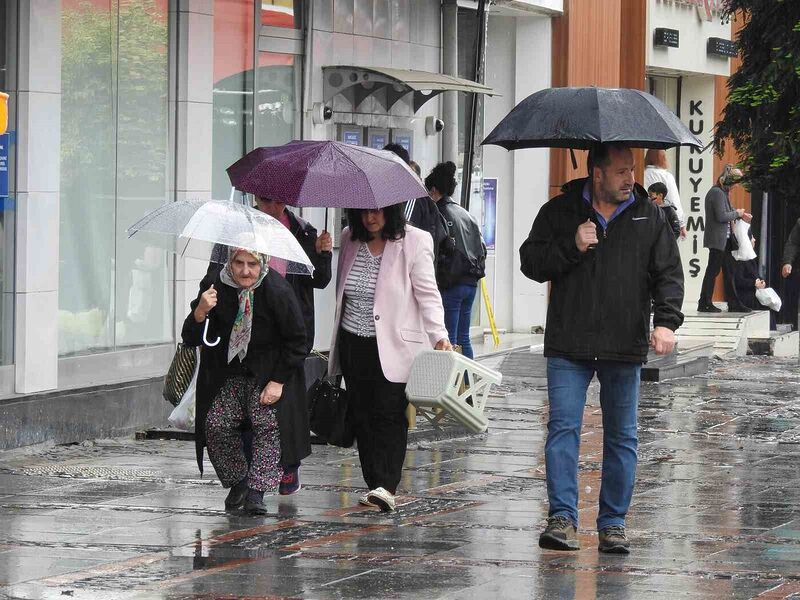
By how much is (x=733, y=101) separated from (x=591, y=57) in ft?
28.0

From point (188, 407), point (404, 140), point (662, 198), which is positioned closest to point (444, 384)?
point (188, 407)

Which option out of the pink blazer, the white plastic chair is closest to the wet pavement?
the white plastic chair

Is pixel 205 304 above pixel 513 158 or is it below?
below

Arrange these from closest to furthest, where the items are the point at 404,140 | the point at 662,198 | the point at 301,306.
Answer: the point at 301,306 < the point at 404,140 < the point at 662,198

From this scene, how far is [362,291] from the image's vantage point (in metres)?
9.53

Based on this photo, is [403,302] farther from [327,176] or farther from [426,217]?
[426,217]

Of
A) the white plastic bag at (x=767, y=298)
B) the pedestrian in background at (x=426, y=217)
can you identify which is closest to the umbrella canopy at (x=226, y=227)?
the pedestrian in background at (x=426, y=217)

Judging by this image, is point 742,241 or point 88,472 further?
point 742,241

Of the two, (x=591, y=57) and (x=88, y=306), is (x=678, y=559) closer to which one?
(x=88, y=306)

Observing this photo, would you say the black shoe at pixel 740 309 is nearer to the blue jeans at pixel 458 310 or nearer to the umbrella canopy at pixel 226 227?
the blue jeans at pixel 458 310

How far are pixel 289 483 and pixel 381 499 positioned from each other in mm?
624

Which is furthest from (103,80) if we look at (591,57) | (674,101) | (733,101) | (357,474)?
(674,101)

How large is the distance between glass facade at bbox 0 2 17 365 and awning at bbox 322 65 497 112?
4.58m

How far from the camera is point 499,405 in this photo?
15352 mm
